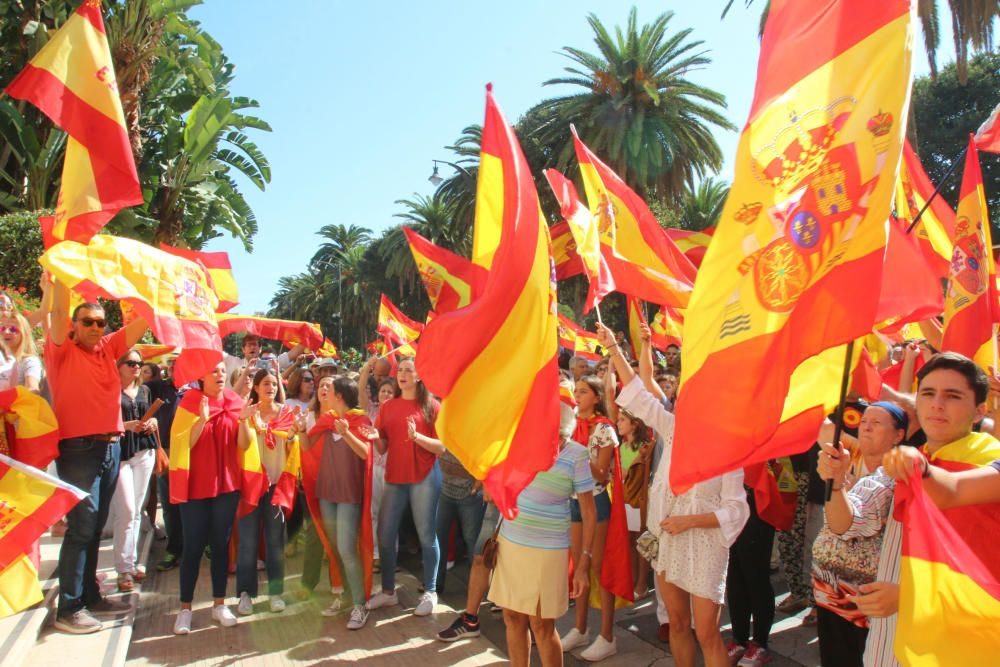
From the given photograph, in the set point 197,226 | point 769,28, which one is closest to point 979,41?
point 769,28

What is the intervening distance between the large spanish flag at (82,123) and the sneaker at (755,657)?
468 centimetres

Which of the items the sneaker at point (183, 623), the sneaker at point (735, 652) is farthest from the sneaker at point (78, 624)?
the sneaker at point (735, 652)

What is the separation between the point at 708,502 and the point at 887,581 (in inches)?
45.9

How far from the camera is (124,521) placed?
6.02 meters

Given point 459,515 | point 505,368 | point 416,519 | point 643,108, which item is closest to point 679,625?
point 505,368

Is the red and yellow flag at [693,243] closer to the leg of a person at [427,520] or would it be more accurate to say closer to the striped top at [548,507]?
the leg of a person at [427,520]

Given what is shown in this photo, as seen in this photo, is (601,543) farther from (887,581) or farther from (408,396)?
(887,581)

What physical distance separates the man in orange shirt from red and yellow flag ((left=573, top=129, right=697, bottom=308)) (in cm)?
330

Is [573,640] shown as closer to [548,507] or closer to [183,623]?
[548,507]

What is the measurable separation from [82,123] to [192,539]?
298 centimetres

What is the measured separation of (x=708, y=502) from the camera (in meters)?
4.09

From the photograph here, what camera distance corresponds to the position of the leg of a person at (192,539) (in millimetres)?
5445

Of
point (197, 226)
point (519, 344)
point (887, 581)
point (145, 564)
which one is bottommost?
point (145, 564)

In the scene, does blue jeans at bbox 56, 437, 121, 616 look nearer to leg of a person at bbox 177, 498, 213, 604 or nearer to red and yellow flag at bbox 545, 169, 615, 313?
leg of a person at bbox 177, 498, 213, 604
